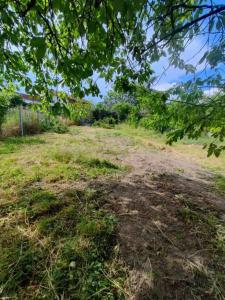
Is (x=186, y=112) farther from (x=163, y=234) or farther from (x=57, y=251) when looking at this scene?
(x=57, y=251)

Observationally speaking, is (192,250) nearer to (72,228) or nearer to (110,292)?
(110,292)

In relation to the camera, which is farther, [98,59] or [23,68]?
[23,68]

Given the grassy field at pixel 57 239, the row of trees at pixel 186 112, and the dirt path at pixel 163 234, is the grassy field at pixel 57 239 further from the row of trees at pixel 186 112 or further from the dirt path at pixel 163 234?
the row of trees at pixel 186 112

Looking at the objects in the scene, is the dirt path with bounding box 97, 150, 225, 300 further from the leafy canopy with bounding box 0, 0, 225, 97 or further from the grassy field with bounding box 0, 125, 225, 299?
the leafy canopy with bounding box 0, 0, 225, 97

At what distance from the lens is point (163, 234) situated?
71.6 inches

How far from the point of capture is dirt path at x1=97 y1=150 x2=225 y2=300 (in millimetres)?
1358

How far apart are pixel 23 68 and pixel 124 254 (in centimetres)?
235

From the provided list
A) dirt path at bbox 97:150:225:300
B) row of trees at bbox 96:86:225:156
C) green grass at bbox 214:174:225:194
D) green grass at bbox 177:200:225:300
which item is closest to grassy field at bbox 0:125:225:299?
dirt path at bbox 97:150:225:300

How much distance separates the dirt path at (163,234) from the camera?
4.46ft

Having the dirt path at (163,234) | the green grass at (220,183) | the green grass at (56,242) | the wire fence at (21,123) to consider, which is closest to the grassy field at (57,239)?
the green grass at (56,242)

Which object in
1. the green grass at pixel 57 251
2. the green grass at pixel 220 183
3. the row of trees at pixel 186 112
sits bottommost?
the green grass at pixel 220 183

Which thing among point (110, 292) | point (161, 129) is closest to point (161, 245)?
point (110, 292)

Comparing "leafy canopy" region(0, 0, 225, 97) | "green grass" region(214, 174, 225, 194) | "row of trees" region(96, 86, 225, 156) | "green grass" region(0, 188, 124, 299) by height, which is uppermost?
"leafy canopy" region(0, 0, 225, 97)

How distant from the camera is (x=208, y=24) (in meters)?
1.84
